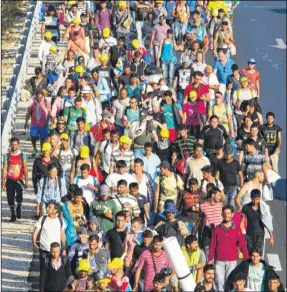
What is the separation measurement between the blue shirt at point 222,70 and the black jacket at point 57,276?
26.2 feet

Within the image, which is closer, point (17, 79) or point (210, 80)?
point (210, 80)

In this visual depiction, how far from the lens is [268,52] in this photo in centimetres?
3484

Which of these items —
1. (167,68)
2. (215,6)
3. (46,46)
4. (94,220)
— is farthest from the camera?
(215,6)

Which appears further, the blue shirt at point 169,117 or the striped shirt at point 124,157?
the blue shirt at point 169,117

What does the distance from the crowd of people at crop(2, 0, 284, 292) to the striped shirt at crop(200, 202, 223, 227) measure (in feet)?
0.04

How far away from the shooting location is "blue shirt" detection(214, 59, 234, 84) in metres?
24.9

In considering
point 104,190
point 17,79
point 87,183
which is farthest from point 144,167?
point 17,79

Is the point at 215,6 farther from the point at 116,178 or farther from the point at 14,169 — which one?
the point at 116,178

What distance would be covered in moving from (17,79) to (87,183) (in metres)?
8.19

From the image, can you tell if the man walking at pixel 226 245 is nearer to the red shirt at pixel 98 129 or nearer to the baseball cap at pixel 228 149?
the baseball cap at pixel 228 149

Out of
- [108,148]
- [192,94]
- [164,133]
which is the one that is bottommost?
[108,148]

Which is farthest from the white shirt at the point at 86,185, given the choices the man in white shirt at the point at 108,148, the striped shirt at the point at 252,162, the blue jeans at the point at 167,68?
the blue jeans at the point at 167,68

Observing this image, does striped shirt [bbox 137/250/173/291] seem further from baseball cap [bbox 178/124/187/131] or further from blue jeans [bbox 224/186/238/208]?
baseball cap [bbox 178/124/187/131]

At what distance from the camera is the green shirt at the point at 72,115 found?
21.5m
